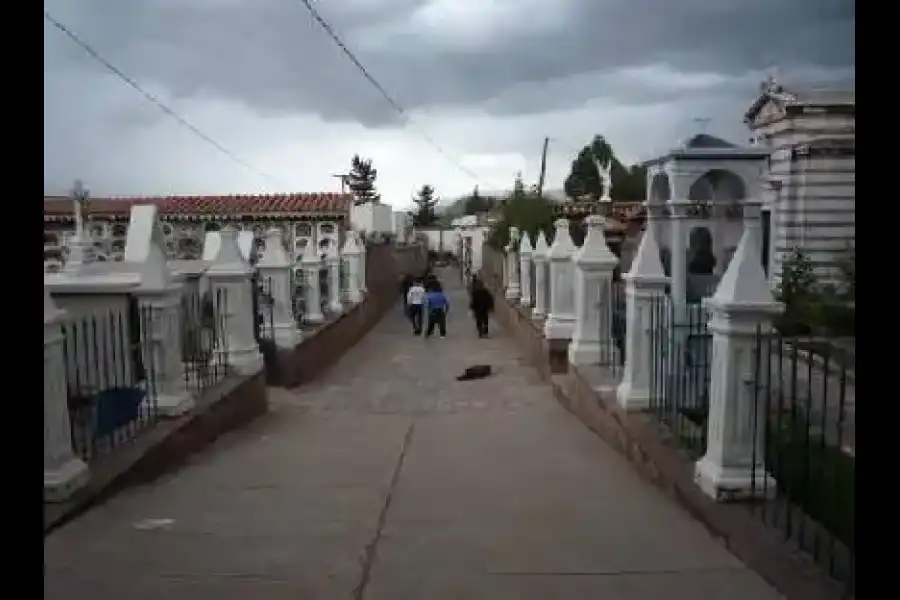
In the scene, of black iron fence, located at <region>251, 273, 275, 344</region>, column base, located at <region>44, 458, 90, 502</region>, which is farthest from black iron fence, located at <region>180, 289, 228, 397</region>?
column base, located at <region>44, 458, 90, 502</region>

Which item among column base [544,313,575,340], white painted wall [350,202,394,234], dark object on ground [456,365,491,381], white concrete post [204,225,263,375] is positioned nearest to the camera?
white concrete post [204,225,263,375]

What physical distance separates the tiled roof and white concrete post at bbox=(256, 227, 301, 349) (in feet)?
56.9

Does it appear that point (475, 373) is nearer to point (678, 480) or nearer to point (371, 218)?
point (678, 480)

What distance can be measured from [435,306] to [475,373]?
8.43m

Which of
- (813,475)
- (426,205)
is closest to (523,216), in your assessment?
(813,475)

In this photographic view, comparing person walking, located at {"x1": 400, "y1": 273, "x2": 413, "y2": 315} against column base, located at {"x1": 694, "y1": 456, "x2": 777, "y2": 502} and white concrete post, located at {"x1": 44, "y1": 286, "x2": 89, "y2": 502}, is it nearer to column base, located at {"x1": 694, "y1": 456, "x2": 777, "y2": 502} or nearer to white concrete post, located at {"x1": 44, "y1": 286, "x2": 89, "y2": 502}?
white concrete post, located at {"x1": 44, "y1": 286, "x2": 89, "y2": 502}

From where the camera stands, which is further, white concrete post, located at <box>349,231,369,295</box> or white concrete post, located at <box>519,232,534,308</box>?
white concrete post, located at <box>349,231,369,295</box>

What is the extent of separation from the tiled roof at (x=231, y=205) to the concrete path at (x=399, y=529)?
894 inches

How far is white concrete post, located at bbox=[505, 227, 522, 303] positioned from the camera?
67.2 feet

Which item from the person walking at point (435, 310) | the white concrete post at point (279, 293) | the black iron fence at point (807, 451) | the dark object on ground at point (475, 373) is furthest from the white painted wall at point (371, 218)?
the black iron fence at point (807, 451)

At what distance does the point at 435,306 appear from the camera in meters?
22.0
